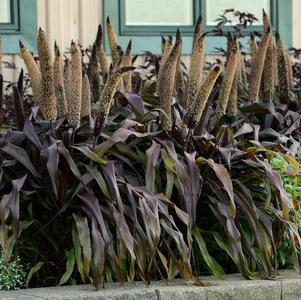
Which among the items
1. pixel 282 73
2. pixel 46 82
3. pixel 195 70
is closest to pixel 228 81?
pixel 195 70

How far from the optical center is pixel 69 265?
550 cm

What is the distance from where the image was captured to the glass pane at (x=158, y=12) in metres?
10.0

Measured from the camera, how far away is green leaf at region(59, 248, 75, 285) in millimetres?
5438

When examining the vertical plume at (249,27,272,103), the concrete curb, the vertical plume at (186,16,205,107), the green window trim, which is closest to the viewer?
the concrete curb

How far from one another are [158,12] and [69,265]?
5.14 m

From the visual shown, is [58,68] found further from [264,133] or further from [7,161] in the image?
[264,133]

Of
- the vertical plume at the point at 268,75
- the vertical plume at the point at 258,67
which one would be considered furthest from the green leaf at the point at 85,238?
the vertical plume at the point at 268,75

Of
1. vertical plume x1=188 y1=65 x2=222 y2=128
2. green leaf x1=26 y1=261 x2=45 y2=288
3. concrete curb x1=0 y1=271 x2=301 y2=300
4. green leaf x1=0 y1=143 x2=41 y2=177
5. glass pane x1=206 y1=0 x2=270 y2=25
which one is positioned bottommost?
concrete curb x1=0 y1=271 x2=301 y2=300

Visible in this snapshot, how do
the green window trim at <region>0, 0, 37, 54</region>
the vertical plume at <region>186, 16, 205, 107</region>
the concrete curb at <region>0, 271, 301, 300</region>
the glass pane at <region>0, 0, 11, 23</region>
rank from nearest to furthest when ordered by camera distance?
the concrete curb at <region>0, 271, 301, 300</region>
the vertical plume at <region>186, 16, 205, 107</region>
the green window trim at <region>0, 0, 37, 54</region>
the glass pane at <region>0, 0, 11, 23</region>

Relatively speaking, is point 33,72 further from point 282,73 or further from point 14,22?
point 14,22

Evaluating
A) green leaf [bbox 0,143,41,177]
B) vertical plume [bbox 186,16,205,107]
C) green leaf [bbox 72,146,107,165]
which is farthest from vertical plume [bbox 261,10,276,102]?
green leaf [bbox 0,143,41,177]

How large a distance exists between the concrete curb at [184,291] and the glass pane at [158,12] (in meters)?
4.76

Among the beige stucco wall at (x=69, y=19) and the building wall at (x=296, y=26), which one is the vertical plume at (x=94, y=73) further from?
the building wall at (x=296, y=26)

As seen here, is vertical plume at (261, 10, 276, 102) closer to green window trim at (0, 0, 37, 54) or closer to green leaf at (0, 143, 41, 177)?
green leaf at (0, 143, 41, 177)
